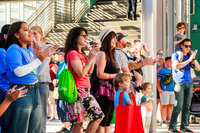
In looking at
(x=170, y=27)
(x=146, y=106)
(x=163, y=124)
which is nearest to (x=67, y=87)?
(x=146, y=106)

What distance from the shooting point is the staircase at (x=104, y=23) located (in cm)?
1442

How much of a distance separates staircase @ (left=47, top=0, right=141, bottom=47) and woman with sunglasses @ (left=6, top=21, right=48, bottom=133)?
9.85 meters

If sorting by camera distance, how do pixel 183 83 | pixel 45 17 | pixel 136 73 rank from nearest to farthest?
1. pixel 136 73
2. pixel 183 83
3. pixel 45 17

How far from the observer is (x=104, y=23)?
15.2 meters

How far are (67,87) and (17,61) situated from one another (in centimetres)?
87

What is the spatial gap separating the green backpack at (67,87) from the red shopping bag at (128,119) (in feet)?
1.66

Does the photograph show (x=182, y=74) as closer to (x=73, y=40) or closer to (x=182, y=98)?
(x=182, y=98)

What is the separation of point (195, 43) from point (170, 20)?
29.1 ft

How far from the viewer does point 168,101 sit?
8.83m

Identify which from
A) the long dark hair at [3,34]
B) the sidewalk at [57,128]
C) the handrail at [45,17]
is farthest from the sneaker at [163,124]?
the handrail at [45,17]

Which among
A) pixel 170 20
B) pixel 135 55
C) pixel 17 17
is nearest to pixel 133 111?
pixel 135 55

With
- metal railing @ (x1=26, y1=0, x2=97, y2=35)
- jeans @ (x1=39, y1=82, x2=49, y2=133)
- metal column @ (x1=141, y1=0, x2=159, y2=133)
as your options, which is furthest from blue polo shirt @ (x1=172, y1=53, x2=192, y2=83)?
metal railing @ (x1=26, y1=0, x2=97, y2=35)

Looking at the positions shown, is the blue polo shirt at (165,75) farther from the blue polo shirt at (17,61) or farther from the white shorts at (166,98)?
the blue polo shirt at (17,61)

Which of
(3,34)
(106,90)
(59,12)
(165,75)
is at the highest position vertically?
(59,12)
